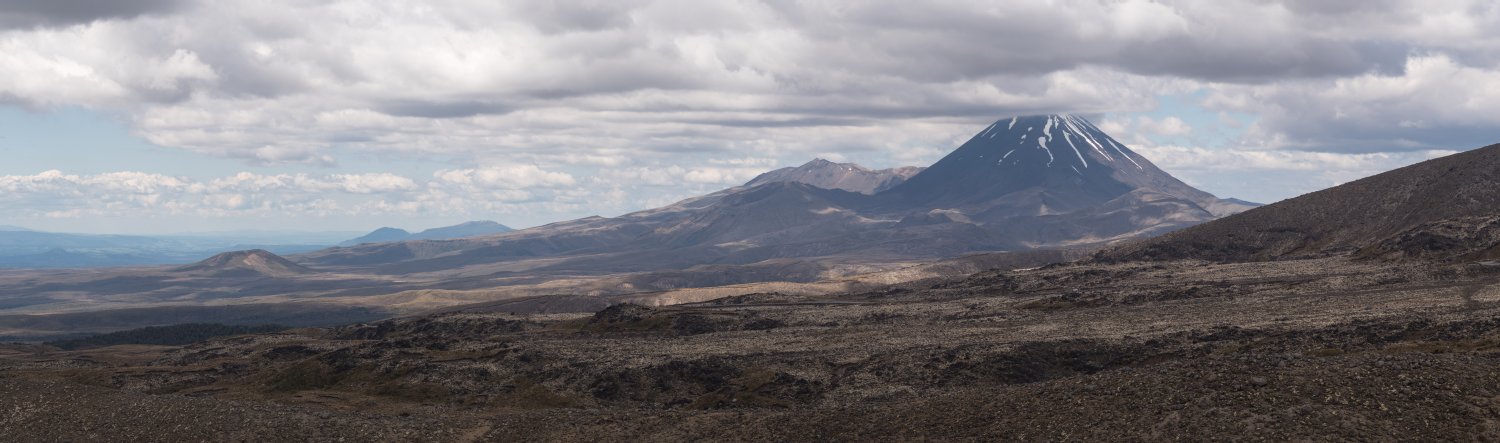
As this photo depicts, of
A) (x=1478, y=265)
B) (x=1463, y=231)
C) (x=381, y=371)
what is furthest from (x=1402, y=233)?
(x=381, y=371)

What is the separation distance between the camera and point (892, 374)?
80375mm

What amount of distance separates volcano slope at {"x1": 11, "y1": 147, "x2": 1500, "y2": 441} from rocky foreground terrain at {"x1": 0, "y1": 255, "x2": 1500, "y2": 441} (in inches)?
7.5

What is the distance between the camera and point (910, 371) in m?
80.3

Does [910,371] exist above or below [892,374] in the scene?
above

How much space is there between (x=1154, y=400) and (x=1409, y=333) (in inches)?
1477

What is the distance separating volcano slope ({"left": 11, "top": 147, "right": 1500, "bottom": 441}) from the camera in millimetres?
43562

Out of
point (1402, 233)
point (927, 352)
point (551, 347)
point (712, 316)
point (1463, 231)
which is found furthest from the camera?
point (1402, 233)

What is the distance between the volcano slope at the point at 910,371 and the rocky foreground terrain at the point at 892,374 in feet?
0.63

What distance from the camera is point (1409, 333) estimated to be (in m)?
73.2

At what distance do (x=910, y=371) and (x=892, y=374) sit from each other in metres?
1.21

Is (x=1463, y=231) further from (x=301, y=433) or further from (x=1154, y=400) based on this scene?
(x=301, y=433)

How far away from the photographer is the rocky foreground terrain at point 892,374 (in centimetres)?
4347

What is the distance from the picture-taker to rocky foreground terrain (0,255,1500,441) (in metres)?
43.5

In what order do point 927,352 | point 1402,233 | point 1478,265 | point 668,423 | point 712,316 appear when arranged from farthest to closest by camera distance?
point 1402,233 → point 712,316 → point 1478,265 → point 927,352 → point 668,423
